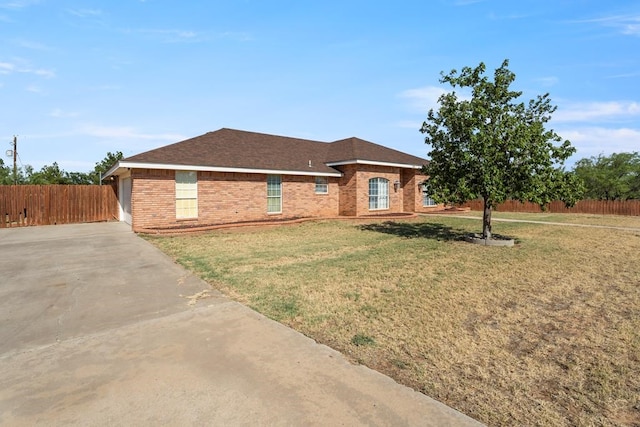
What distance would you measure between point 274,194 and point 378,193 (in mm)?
7185

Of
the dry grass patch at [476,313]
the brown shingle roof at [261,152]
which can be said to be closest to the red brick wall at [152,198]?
the brown shingle roof at [261,152]

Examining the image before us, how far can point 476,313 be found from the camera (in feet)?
17.0

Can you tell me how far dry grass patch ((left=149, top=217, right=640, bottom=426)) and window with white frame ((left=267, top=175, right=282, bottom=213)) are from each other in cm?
773

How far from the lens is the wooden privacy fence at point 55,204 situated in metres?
17.2

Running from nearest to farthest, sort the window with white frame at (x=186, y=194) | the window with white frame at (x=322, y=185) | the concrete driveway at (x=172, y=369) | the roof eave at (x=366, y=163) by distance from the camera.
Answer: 1. the concrete driveway at (x=172, y=369)
2. the window with white frame at (x=186, y=194)
3. the roof eave at (x=366, y=163)
4. the window with white frame at (x=322, y=185)

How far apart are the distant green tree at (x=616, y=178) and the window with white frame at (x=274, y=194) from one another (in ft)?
125

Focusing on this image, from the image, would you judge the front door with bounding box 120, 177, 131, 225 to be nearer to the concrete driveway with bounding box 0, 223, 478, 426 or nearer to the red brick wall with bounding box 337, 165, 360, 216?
Result: the concrete driveway with bounding box 0, 223, 478, 426

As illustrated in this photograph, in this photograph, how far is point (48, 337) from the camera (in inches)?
171

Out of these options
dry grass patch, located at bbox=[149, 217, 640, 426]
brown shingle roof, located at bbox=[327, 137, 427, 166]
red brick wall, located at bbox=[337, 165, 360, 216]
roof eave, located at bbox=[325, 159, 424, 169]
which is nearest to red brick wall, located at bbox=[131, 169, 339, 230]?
red brick wall, located at bbox=[337, 165, 360, 216]

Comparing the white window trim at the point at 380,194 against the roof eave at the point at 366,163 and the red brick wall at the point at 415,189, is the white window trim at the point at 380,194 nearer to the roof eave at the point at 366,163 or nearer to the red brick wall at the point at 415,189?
the roof eave at the point at 366,163

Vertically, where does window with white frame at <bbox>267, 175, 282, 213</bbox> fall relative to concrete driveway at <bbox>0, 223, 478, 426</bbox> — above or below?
above

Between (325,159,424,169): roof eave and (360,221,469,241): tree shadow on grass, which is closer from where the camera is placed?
(360,221,469,241): tree shadow on grass

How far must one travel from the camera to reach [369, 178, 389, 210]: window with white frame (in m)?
21.6

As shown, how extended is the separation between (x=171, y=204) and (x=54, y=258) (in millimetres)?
6409
